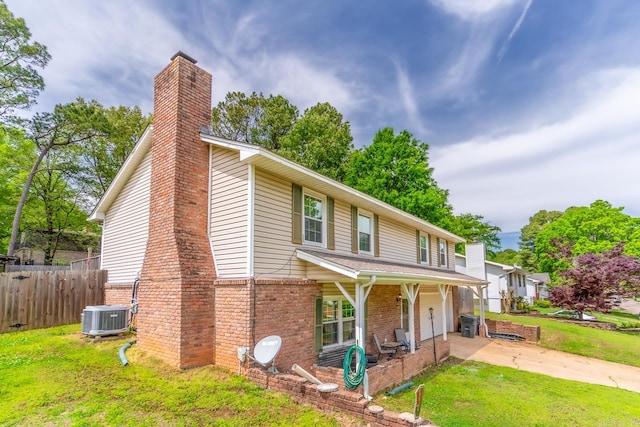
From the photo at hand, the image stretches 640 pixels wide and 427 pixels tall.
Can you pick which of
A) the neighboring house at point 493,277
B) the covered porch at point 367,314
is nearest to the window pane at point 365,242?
the covered porch at point 367,314

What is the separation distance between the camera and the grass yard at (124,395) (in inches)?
201

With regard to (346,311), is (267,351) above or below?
below

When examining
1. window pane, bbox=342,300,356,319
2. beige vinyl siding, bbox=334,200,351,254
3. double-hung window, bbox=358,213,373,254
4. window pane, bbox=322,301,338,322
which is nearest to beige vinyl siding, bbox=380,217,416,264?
double-hung window, bbox=358,213,373,254

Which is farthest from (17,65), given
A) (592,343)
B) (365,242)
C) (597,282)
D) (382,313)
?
(597,282)

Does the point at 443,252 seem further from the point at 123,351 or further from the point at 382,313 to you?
the point at 123,351

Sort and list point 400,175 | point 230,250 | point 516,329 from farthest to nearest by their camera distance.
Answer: point 400,175
point 516,329
point 230,250

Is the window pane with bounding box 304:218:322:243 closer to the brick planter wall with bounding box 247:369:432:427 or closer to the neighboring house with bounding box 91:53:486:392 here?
the neighboring house with bounding box 91:53:486:392

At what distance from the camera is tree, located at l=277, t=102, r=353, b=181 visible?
27234 millimetres

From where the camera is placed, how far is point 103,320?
866 centimetres

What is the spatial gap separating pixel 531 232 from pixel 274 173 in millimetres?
63320

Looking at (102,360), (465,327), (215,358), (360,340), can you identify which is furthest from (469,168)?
(102,360)

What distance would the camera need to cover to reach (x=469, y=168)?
2030cm

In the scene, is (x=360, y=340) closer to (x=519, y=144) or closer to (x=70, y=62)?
(x=519, y=144)

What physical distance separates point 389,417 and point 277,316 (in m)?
3.27
